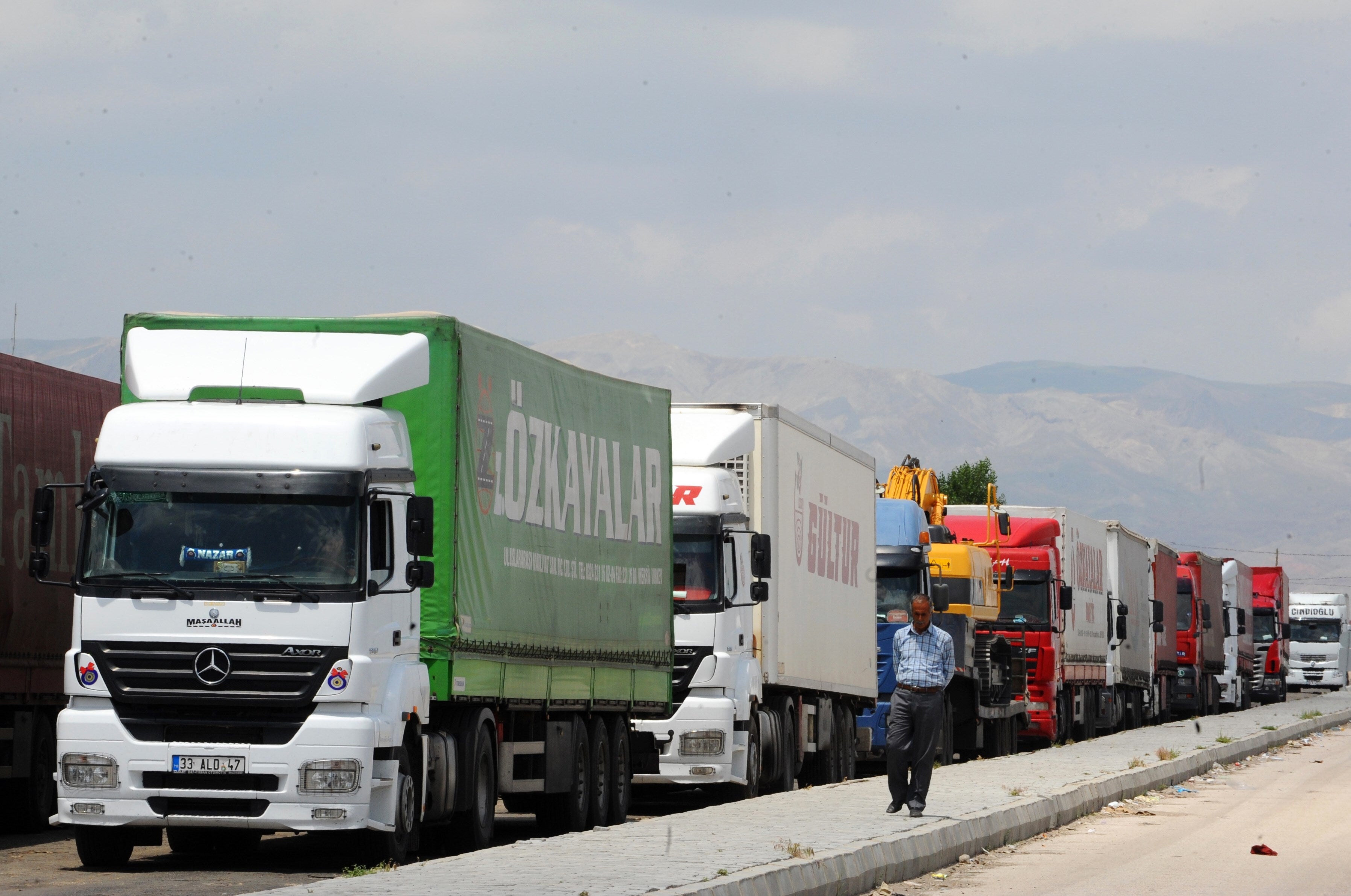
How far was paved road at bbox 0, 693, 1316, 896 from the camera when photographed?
12.7 metres

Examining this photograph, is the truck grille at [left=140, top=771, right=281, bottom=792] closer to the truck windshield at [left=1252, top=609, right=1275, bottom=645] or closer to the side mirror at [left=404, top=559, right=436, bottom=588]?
the side mirror at [left=404, top=559, right=436, bottom=588]

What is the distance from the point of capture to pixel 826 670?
23.5 meters

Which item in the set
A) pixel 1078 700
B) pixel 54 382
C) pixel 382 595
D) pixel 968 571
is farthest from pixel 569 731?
pixel 1078 700

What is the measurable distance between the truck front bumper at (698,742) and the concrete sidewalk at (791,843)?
2.60ft

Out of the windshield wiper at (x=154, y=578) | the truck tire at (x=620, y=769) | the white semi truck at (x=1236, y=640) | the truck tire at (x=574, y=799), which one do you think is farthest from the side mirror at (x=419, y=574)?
the white semi truck at (x=1236, y=640)

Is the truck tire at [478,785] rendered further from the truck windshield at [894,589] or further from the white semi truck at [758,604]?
the truck windshield at [894,589]

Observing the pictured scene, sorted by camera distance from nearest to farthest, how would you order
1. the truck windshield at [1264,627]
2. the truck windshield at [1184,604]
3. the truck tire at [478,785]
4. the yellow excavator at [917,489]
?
the truck tire at [478,785], the yellow excavator at [917,489], the truck windshield at [1184,604], the truck windshield at [1264,627]

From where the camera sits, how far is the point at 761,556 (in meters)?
19.6

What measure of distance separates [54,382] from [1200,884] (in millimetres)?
10281

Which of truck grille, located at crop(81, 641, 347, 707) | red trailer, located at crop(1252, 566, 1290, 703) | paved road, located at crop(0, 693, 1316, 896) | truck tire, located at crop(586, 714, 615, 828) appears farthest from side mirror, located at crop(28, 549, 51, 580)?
red trailer, located at crop(1252, 566, 1290, 703)

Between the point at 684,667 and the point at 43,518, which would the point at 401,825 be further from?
the point at 684,667

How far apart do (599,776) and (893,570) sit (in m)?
10.2

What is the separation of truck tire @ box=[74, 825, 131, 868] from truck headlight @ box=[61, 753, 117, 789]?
0.51m

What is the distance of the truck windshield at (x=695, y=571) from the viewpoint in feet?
66.3
